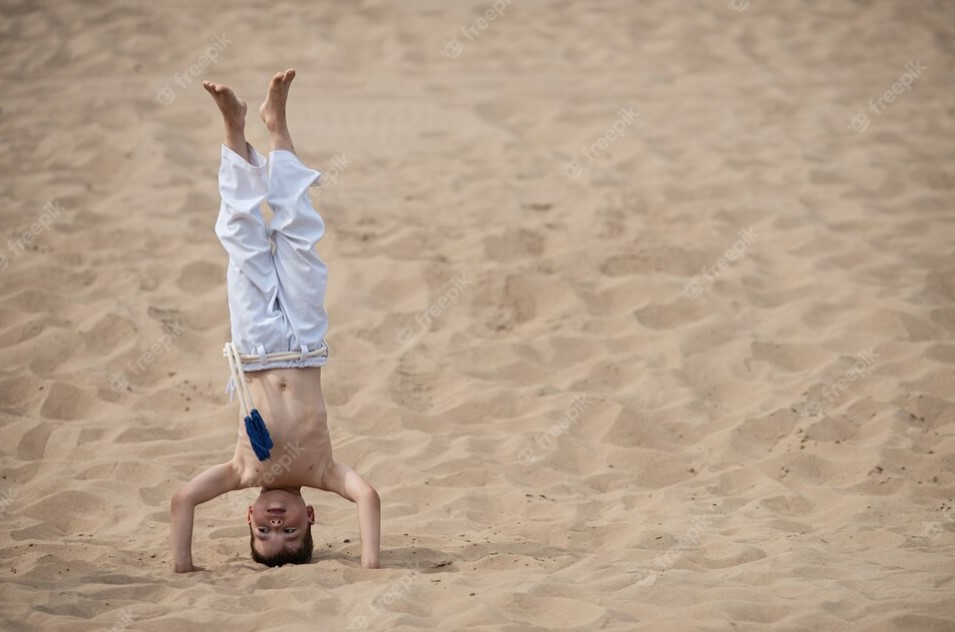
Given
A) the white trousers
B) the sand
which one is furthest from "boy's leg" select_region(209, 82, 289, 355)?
the sand

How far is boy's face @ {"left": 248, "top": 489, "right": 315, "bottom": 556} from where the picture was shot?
3.87m

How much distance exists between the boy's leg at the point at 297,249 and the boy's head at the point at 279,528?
1.80 feet

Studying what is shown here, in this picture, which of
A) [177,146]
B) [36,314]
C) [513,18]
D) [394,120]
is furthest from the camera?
[513,18]

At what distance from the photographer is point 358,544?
14.1 feet

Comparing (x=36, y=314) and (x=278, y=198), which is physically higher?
(x=278, y=198)

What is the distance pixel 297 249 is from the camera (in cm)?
402

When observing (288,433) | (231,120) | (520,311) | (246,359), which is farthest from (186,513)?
(520,311)

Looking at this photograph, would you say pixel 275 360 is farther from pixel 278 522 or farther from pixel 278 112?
pixel 278 112

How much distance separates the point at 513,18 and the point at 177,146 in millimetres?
3899

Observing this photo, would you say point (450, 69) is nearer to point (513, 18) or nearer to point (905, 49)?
→ point (513, 18)

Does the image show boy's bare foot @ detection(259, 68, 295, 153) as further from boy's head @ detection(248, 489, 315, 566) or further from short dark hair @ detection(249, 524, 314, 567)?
short dark hair @ detection(249, 524, 314, 567)

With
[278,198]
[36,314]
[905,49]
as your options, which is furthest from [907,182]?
[36,314]

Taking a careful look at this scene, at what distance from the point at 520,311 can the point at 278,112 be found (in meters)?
2.46

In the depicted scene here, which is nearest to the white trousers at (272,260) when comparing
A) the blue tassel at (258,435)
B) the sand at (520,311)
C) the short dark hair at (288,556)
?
the blue tassel at (258,435)
